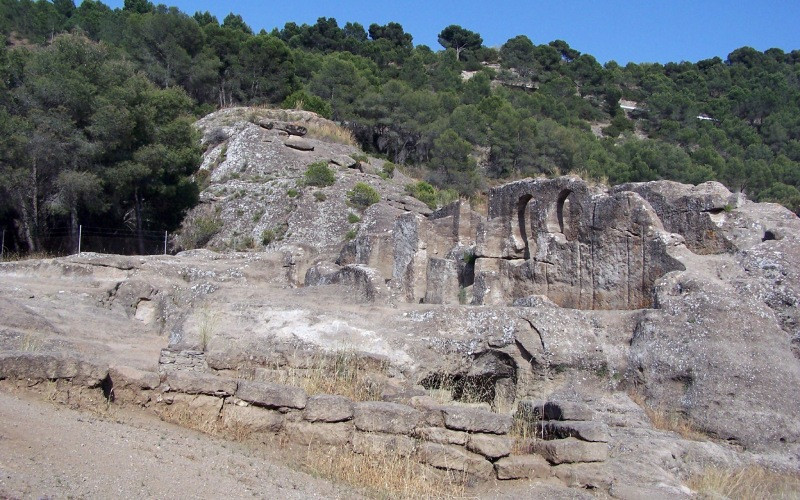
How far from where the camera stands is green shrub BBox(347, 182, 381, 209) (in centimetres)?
3000

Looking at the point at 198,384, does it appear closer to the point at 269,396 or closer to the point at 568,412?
the point at 269,396

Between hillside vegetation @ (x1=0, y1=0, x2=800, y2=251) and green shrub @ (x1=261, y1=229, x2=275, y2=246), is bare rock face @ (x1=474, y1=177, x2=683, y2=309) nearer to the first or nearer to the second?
green shrub @ (x1=261, y1=229, x2=275, y2=246)

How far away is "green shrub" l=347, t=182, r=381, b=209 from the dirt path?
22446 millimetres

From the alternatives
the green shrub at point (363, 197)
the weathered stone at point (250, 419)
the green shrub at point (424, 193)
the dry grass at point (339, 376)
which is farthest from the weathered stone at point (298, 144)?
the weathered stone at point (250, 419)

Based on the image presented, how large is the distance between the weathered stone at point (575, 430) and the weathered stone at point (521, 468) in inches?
19.9

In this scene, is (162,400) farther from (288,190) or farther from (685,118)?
(685,118)

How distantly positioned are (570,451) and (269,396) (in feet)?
9.70

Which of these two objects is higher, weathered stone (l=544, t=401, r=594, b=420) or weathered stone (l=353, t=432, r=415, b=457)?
weathered stone (l=544, t=401, r=594, b=420)

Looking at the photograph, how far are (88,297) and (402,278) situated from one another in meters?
8.54

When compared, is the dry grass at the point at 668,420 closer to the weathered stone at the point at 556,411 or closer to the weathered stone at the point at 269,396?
the weathered stone at the point at 556,411

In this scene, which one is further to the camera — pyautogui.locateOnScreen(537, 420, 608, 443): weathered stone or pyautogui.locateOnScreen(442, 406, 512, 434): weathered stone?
pyautogui.locateOnScreen(537, 420, 608, 443): weathered stone

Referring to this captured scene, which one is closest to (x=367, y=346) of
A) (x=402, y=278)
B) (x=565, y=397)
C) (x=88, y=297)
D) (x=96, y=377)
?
(x=565, y=397)

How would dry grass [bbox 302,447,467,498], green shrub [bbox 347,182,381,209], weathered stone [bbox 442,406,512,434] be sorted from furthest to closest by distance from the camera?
green shrub [bbox 347,182,381,209] → weathered stone [bbox 442,406,512,434] → dry grass [bbox 302,447,467,498]

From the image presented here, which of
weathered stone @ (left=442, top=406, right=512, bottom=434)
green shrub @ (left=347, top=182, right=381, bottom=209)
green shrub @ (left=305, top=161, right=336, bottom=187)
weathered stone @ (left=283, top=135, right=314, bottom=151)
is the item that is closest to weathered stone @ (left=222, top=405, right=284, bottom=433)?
weathered stone @ (left=442, top=406, right=512, bottom=434)
